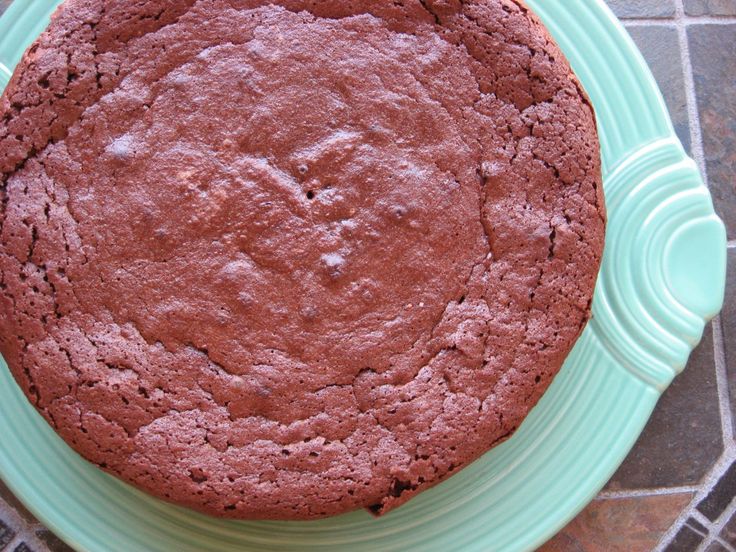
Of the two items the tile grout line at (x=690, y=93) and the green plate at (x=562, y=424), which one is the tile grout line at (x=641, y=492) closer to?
the green plate at (x=562, y=424)

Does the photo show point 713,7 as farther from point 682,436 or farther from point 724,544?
point 724,544

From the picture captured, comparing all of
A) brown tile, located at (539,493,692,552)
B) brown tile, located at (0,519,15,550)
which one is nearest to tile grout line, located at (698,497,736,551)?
brown tile, located at (539,493,692,552)

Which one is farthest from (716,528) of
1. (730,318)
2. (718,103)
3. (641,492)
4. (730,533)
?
(718,103)

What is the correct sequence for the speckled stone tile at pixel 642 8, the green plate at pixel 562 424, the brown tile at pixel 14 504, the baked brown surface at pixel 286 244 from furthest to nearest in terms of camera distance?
the speckled stone tile at pixel 642 8, the brown tile at pixel 14 504, the green plate at pixel 562 424, the baked brown surface at pixel 286 244

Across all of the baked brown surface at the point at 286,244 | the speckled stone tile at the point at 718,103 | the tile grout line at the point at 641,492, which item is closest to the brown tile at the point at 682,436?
the tile grout line at the point at 641,492

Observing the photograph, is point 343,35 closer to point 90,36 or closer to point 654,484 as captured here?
point 90,36

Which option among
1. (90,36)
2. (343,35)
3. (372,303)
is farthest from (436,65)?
(90,36)
